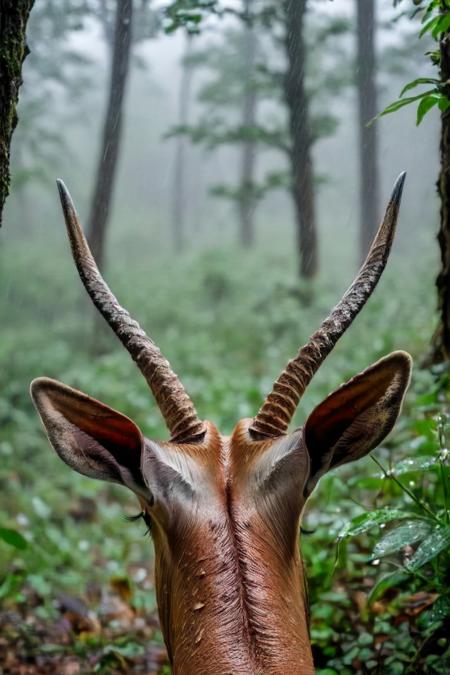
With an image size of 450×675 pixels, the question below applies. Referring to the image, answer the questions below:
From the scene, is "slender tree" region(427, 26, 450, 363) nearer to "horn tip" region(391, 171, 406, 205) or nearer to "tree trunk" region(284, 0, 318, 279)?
"horn tip" region(391, 171, 406, 205)

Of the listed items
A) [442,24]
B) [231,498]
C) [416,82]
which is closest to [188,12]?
[416,82]

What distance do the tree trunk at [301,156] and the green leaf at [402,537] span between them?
8.86 meters

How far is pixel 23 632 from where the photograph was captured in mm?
4969

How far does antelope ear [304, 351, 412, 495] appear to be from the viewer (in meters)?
2.94

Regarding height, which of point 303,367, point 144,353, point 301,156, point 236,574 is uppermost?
point 301,156

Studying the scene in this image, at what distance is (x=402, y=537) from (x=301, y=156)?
40.8 ft

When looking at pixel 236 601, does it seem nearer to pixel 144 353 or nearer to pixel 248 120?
pixel 144 353

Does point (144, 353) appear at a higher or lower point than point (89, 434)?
higher

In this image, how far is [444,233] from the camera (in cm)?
495

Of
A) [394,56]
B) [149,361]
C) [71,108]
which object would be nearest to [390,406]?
[149,361]

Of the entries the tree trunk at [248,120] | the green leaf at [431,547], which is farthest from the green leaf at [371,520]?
the tree trunk at [248,120]

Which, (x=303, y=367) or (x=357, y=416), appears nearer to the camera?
(x=357, y=416)

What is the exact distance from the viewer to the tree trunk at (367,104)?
11.0 m

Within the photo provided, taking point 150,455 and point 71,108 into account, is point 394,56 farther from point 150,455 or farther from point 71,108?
point 71,108
